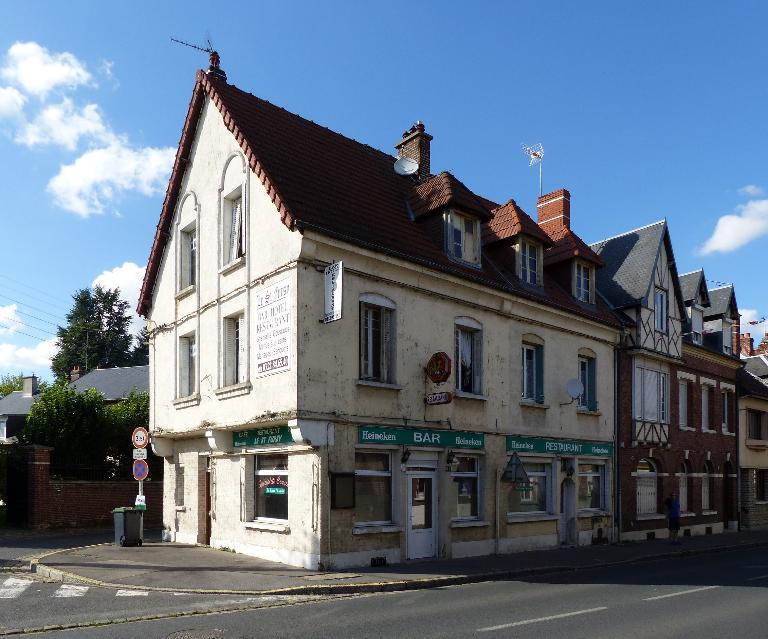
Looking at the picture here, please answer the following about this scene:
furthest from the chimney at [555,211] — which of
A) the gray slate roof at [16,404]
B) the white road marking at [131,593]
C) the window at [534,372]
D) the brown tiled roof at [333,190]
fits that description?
the gray slate roof at [16,404]

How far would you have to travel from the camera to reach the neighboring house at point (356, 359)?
15.1 m

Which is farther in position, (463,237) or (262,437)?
(463,237)

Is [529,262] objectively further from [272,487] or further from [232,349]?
[272,487]

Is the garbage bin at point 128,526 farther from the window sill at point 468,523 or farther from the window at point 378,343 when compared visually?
the window sill at point 468,523

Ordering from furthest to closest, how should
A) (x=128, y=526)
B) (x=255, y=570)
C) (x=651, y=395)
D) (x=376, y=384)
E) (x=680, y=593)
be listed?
1. (x=651, y=395)
2. (x=128, y=526)
3. (x=376, y=384)
4. (x=255, y=570)
5. (x=680, y=593)

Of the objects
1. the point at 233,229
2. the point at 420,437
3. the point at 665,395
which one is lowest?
the point at 420,437

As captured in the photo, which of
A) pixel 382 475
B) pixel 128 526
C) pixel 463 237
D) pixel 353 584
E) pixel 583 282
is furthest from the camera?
pixel 583 282

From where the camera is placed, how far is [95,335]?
78188mm

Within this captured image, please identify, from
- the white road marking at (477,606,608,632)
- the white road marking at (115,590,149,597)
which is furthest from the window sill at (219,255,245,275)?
the white road marking at (477,606,608,632)

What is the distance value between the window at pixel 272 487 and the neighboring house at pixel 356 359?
0.06 meters

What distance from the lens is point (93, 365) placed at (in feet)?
249

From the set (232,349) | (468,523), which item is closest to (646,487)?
(468,523)

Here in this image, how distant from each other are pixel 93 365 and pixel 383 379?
66.5 m

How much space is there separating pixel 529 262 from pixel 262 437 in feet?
30.5
